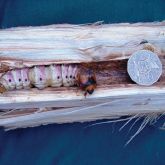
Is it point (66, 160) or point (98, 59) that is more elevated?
point (98, 59)

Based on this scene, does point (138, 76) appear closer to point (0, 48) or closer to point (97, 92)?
point (97, 92)

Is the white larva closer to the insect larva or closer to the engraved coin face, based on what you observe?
the insect larva

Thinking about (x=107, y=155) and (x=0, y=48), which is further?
(x=107, y=155)

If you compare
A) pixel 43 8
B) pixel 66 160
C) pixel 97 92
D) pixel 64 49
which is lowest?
pixel 66 160

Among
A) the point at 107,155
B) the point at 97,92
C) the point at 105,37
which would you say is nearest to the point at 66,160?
the point at 107,155

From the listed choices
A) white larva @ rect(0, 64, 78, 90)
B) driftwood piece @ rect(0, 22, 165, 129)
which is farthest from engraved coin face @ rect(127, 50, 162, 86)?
white larva @ rect(0, 64, 78, 90)

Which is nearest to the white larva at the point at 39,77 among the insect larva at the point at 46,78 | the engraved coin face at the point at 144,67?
the insect larva at the point at 46,78

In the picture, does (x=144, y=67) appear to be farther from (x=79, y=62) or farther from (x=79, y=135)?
(x=79, y=135)

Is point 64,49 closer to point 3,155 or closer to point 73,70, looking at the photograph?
point 73,70
